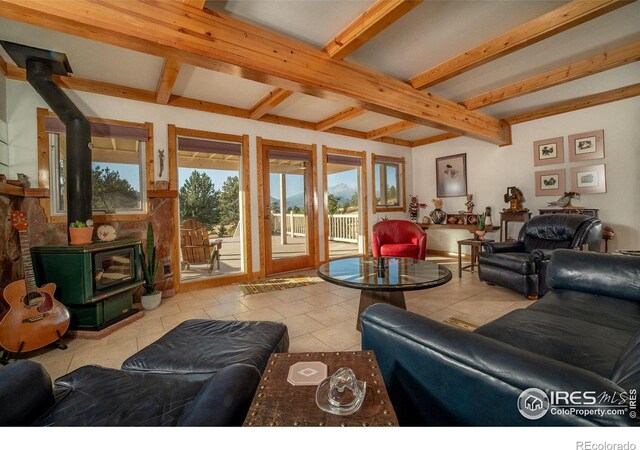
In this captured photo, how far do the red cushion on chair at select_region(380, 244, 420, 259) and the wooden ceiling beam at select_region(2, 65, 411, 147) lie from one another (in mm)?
2529

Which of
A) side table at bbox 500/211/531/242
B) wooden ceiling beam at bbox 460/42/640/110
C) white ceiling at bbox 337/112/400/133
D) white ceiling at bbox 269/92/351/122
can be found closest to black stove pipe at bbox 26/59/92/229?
white ceiling at bbox 269/92/351/122

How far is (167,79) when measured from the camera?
2.92 m

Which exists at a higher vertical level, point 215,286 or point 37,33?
point 37,33

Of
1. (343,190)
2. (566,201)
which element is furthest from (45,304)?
(566,201)

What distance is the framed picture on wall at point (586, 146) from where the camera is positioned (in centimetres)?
402

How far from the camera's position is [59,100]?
265 centimetres

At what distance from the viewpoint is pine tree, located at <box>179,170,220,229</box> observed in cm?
404

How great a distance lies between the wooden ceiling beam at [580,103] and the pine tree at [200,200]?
5200 millimetres

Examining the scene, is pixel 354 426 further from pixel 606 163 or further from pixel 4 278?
pixel 606 163

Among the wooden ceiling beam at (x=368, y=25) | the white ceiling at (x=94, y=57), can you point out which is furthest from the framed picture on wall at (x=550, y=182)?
the white ceiling at (x=94, y=57)

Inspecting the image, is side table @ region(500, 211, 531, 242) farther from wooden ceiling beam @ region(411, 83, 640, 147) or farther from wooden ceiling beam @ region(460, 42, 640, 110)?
wooden ceiling beam @ region(460, 42, 640, 110)

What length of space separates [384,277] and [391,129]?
3731 millimetres
